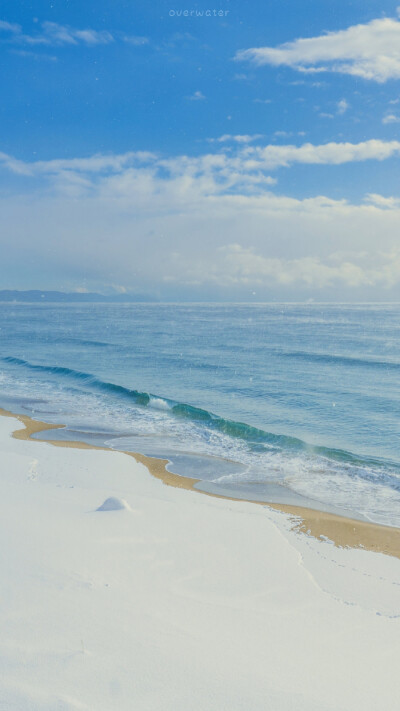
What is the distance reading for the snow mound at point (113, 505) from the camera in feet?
31.2

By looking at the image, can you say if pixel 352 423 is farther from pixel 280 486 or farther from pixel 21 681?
pixel 21 681

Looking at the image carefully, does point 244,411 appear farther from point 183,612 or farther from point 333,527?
point 183,612

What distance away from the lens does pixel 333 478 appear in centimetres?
1434

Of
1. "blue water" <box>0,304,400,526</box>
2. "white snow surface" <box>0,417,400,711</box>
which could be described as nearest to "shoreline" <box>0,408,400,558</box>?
"white snow surface" <box>0,417,400,711</box>

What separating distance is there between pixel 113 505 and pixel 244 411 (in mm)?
13860

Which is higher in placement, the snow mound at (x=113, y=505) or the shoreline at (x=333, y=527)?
the snow mound at (x=113, y=505)

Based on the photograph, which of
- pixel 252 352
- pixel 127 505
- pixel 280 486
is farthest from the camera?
pixel 252 352

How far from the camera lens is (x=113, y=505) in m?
9.57

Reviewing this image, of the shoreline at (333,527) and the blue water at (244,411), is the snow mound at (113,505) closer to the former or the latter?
the shoreline at (333,527)

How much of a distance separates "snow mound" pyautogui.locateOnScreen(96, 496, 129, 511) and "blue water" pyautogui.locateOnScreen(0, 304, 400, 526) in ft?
13.3

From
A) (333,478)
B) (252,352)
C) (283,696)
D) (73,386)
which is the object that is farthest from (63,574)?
(252,352)

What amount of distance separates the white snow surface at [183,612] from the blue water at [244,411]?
3.80m

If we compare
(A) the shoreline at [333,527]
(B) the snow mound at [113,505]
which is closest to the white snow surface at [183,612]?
(B) the snow mound at [113,505]

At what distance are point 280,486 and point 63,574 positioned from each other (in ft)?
27.2
